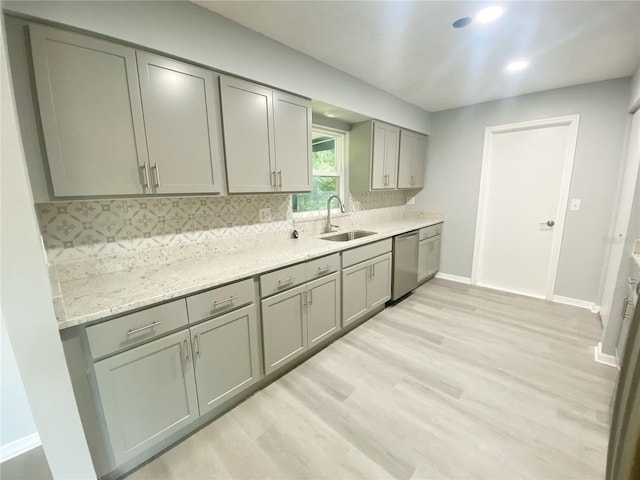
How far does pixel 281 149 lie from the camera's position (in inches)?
83.0

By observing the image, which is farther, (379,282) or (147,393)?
(379,282)

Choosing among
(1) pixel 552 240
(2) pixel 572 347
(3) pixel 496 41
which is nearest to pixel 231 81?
(3) pixel 496 41

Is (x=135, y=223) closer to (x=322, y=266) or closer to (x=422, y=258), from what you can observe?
(x=322, y=266)

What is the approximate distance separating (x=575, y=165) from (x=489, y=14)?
235cm

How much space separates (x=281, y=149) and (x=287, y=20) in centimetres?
82

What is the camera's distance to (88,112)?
1294 millimetres

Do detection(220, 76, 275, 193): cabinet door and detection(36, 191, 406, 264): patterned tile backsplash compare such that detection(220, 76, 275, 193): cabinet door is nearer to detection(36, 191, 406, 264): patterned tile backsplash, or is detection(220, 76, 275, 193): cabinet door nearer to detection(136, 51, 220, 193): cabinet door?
detection(136, 51, 220, 193): cabinet door

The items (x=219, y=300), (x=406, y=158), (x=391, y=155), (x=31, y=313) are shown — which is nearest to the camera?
(x=31, y=313)

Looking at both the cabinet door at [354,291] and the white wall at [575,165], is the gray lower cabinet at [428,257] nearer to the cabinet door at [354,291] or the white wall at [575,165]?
the white wall at [575,165]

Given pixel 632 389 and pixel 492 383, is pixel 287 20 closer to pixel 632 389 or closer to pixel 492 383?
pixel 632 389

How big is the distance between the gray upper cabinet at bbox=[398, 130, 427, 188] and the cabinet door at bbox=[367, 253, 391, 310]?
51.1 inches

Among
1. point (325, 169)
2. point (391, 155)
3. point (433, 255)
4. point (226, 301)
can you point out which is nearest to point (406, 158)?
point (391, 155)

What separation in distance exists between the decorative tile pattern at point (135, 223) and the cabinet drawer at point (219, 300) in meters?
0.63

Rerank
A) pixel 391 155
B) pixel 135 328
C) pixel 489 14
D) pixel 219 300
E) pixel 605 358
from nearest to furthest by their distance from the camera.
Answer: pixel 135 328, pixel 219 300, pixel 489 14, pixel 605 358, pixel 391 155
